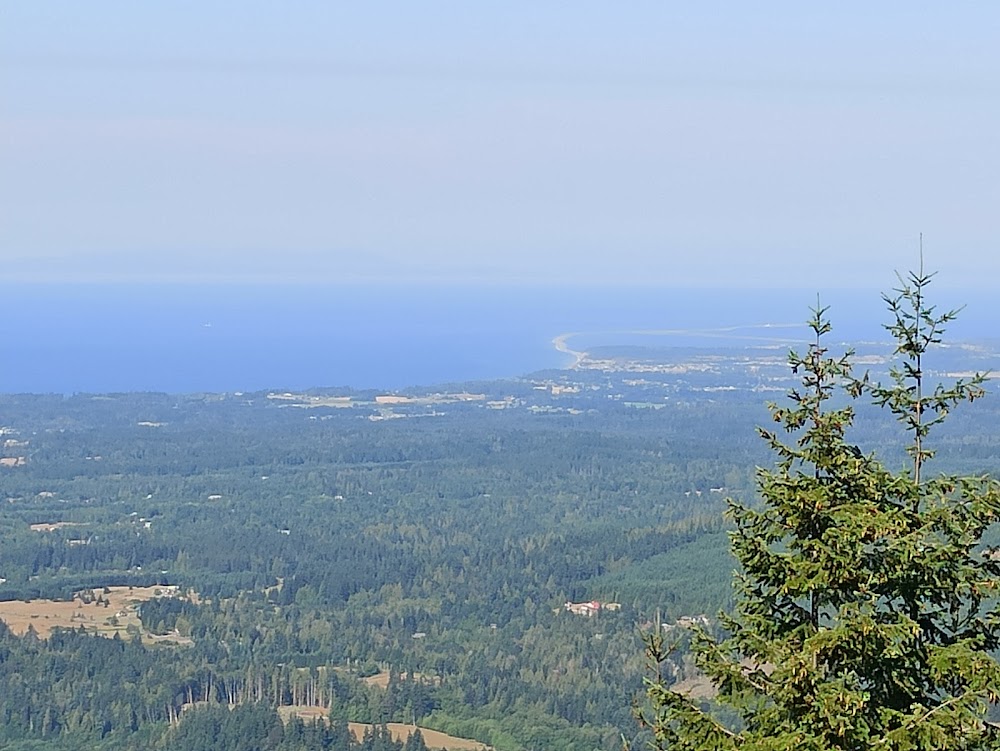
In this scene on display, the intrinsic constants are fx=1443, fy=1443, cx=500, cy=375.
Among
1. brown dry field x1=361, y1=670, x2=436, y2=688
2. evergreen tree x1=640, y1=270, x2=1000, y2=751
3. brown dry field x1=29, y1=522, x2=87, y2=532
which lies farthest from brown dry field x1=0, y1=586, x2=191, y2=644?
evergreen tree x1=640, y1=270, x2=1000, y2=751

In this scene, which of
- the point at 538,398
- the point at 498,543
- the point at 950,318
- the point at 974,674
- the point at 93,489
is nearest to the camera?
the point at 974,674

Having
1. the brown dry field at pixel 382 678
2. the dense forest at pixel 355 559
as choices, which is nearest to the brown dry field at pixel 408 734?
the dense forest at pixel 355 559

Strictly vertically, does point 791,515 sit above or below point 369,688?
above

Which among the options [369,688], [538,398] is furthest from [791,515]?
[538,398]

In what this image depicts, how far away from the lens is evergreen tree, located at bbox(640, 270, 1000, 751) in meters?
7.49

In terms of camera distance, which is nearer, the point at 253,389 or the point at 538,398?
the point at 538,398

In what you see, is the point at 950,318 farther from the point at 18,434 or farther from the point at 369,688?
the point at 18,434

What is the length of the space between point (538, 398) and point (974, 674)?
139 metres

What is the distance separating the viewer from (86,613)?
63.8 m

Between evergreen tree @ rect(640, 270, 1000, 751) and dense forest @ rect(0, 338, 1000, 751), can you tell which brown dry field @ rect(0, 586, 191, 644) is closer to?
dense forest @ rect(0, 338, 1000, 751)

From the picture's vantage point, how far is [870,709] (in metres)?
7.76

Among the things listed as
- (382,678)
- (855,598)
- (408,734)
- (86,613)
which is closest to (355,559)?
(86,613)

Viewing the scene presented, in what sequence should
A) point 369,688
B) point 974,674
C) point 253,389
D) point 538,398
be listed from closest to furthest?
point 974,674 → point 369,688 → point 538,398 → point 253,389

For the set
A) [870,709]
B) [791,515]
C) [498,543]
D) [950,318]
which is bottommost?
[498,543]
